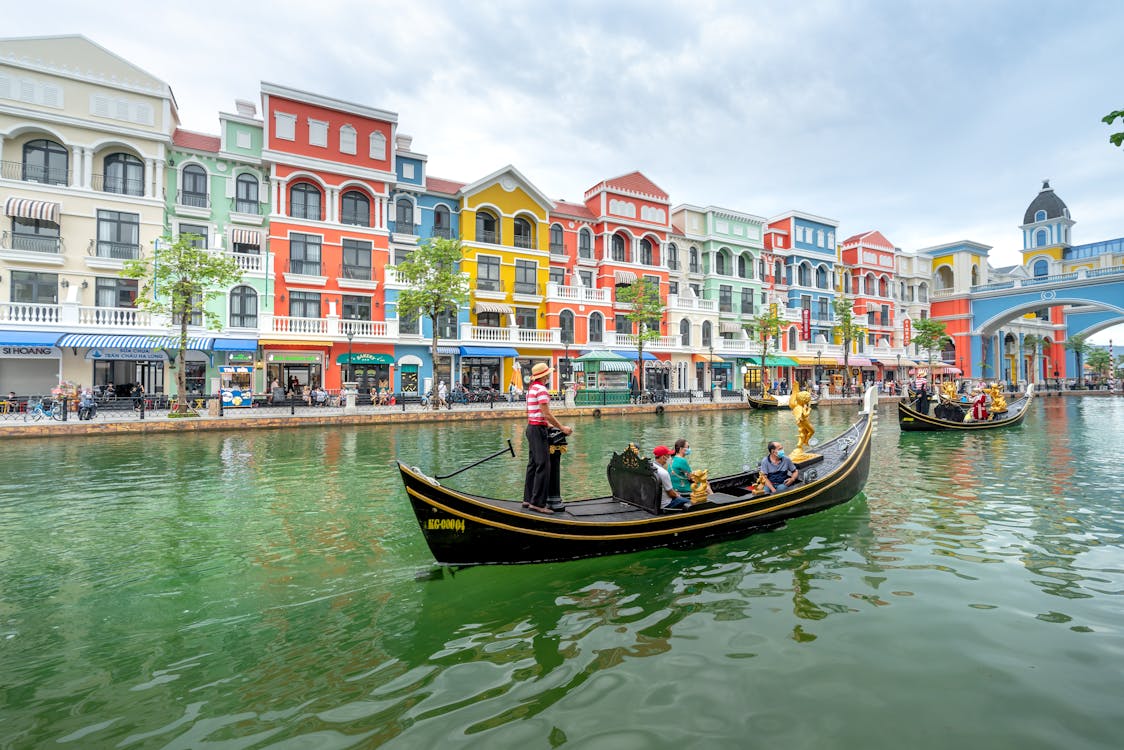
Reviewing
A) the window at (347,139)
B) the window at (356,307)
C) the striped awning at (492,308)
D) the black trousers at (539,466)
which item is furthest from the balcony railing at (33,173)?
the black trousers at (539,466)

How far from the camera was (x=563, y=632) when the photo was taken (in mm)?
4973

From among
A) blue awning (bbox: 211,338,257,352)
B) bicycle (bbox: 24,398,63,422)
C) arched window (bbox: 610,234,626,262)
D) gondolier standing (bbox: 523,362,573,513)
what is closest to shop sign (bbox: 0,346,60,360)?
bicycle (bbox: 24,398,63,422)

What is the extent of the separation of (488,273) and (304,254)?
1017 centimetres

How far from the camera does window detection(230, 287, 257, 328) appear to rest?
89.4ft

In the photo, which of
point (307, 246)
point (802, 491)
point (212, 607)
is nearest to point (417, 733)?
point (212, 607)

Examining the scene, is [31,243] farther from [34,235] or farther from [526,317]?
[526,317]

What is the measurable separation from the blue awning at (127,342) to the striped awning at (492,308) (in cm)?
1366

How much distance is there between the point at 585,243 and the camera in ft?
125

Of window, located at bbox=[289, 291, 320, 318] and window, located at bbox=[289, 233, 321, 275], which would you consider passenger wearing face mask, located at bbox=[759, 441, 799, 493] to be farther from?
window, located at bbox=[289, 233, 321, 275]

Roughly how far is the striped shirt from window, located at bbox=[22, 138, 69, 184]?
30331 millimetres

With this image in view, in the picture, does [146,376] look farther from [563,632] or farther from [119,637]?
Answer: [563,632]

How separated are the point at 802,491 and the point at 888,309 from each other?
56.1 metres

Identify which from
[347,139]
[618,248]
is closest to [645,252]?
[618,248]


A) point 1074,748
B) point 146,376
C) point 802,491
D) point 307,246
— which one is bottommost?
point 1074,748
